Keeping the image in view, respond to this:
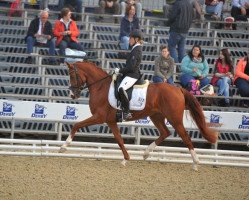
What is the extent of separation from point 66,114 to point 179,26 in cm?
409

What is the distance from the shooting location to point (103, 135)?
888 inches

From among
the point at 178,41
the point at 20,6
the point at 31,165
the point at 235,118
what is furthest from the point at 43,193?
the point at 20,6

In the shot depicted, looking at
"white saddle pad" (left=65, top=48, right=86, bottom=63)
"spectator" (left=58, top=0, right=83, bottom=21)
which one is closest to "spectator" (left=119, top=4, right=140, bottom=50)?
"white saddle pad" (left=65, top=48, right=86, bottom=63)

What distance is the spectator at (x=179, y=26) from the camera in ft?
81.3

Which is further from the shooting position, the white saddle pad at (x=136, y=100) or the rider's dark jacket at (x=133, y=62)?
the white saddle pad at (x=136, y=100)

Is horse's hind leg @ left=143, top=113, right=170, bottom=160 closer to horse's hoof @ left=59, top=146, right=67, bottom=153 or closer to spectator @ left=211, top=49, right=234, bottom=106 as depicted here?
horse's hoof @ left=59, top=146, right=67, bottom=153

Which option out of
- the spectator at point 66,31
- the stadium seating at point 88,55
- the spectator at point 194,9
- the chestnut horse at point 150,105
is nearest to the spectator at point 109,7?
the stadium seating at point 88,55

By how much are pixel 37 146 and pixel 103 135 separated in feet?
5.94

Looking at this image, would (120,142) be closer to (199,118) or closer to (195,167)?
(195,167)

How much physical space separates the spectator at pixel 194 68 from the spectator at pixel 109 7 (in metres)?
3.86

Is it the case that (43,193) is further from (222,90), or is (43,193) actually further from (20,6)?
(20,6)

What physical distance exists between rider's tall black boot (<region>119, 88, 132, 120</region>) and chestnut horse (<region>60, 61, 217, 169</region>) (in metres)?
0.13

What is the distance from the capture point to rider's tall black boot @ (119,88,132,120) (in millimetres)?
20594

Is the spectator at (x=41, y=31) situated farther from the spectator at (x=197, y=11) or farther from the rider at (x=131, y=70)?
the rider at (x=131, y=70)
